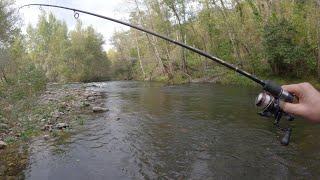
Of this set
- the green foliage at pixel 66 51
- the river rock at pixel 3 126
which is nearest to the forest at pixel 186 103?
the river rock at pixel 3 126

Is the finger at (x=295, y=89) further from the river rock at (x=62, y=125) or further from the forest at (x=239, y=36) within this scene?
the forest at (x=239, y=36)

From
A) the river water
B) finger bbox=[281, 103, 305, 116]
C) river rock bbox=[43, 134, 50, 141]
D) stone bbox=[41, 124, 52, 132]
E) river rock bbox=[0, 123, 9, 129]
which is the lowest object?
the river water

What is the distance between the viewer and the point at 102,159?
9789 mm

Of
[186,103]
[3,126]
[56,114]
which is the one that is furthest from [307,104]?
[186,103]

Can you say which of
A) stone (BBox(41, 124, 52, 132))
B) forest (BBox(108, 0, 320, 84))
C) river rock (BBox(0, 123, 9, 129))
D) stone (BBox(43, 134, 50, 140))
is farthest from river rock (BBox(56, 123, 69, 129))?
forest (BBox(108, 0, 320, 84))

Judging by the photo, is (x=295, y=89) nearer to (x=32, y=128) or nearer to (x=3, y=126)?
(x=32, y=128)

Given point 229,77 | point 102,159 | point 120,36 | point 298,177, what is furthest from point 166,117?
point 120,36

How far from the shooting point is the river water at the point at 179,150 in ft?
28.2

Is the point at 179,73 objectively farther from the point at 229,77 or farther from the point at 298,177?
the point at 298,177

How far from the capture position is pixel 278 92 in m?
2.85

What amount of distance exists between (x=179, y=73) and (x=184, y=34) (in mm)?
4611

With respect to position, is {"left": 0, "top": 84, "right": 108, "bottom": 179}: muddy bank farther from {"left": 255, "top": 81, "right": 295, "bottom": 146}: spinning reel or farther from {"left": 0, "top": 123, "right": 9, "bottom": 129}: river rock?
{"left": 255, "top": 81, "right": 295, "bottom": 146}: spinning reel

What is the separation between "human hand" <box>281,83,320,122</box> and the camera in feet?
7.92

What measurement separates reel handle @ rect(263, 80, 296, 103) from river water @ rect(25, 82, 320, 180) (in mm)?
5544
